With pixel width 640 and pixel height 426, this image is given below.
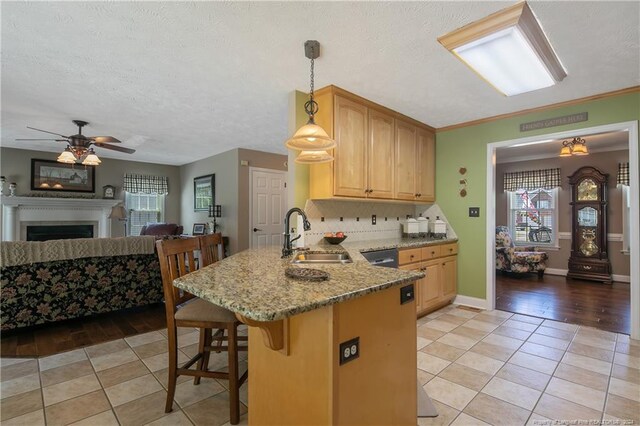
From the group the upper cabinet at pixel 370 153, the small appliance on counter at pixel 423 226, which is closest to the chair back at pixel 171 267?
the upper cabinet at pixel 370 153

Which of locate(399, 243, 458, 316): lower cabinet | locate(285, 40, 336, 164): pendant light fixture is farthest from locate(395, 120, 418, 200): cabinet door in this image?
locate(285, 40, 336, 164): pendant light fixture

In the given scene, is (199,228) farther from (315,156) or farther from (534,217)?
(534,217)

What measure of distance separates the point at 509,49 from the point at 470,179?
7.21 feet

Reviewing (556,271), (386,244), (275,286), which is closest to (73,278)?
(275,286)

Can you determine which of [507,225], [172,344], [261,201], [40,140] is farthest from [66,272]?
[507,225]

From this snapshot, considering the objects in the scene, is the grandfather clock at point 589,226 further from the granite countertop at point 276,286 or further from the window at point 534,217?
the granite countertop at point 276,286

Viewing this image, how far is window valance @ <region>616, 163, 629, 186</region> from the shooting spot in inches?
212

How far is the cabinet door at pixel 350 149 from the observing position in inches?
123

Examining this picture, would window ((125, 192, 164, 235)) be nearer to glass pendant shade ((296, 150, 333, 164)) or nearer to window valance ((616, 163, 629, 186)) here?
glass pendant shade ((296, 150, 333, 164))

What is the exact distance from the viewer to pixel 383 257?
314 cm

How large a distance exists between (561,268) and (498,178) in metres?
2.12

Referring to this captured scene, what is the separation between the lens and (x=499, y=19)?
6.33 feet

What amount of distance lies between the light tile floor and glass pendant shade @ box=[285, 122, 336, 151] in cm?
175

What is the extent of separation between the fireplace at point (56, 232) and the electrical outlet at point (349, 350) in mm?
7161
